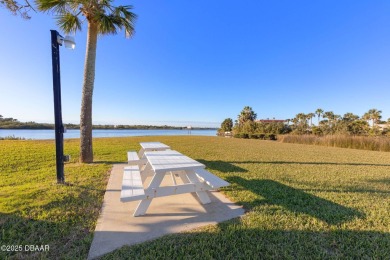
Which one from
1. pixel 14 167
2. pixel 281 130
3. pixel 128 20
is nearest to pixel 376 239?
pixel 128 20

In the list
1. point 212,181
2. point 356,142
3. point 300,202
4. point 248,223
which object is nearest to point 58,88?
point 212,181

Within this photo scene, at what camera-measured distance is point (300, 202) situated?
312cm

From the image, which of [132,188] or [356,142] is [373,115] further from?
[132,188]

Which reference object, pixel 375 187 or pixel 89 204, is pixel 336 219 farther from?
pixel 89 204

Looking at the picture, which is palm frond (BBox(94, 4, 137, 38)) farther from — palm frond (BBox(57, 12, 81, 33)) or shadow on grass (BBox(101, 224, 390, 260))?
shadow on grass (BBox(101, 224, 390, 260))

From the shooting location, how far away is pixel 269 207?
2.90 m

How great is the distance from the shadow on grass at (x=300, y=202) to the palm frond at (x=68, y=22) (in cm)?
702

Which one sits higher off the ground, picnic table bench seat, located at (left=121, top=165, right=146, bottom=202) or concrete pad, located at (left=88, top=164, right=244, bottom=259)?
picnic table bench seat, located at (left=121, top=165, right=146, bottom=202)

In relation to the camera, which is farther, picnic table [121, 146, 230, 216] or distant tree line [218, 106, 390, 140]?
distant tree line [218, 106, 390, 140]

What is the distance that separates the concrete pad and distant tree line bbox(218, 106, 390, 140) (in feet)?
68.0

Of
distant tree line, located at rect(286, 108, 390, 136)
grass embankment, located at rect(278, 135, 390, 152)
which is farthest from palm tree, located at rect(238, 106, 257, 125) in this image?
grass embankment, located at rect(278, 135, 390, 152)

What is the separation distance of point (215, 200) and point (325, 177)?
11.4 feet

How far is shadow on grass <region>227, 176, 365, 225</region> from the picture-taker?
2648 millimetres

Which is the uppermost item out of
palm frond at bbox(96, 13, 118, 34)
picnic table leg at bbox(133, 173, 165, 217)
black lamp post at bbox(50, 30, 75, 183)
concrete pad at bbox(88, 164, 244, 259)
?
palm frond at bbox(96, 13, 118, 34)
